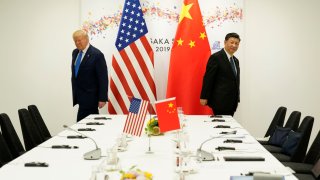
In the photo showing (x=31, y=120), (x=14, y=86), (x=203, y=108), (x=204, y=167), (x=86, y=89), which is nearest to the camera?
(x=204, y=167)

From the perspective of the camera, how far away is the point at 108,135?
13.9ft

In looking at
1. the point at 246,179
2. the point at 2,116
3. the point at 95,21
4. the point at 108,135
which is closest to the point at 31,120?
the point at 2,116

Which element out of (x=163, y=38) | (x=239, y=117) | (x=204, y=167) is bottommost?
(x=239, y=117)

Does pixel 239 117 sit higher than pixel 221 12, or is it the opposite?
pixel 221 12

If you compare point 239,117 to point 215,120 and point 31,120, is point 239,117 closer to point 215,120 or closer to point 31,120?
point 215,120

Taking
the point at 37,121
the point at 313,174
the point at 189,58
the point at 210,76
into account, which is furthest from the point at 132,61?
the point at 313,174

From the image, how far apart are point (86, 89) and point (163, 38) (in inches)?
63.6

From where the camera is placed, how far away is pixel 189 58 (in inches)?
275

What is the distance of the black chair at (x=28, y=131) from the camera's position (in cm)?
485

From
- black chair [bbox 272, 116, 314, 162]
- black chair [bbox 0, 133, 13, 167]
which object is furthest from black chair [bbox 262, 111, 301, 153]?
black chair [bbox 0, 133, 13, 167]

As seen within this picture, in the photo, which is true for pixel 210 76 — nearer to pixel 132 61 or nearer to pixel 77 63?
pixel 132 61

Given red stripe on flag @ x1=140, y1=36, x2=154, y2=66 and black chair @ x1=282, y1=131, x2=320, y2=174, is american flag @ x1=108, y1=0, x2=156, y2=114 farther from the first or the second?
black chair @ x1=282, y1=131, x2=320, y2=174

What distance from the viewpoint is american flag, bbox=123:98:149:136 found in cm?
376

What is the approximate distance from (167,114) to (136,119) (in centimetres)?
27
